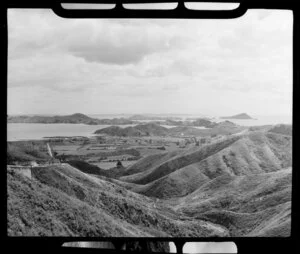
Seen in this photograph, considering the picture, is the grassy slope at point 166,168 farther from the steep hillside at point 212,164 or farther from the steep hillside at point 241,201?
the steep hillside at point 241,201

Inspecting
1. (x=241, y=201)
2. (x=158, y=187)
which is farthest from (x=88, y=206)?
(x=241, y=201)

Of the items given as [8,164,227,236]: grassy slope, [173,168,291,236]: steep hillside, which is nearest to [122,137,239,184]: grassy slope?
[8,164,227,236]: grassy slope

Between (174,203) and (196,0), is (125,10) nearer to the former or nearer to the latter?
(196,0)

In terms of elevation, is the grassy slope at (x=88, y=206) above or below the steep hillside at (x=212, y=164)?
below

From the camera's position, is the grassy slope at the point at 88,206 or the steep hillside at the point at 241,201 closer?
the grassy slope at the point at 88,206

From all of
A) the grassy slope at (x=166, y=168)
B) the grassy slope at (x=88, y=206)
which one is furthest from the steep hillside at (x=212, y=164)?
the grassy slope at (x=88, y=206)

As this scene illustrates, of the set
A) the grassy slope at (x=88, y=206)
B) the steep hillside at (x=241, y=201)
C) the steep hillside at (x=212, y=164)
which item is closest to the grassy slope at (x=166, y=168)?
the steep hillside at (x=212, y=164)

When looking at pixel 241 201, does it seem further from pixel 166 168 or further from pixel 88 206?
pixel 88 206

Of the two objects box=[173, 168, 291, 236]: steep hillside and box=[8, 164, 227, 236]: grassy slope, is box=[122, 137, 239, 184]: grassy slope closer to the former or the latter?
box=[8, 164, 227, 236]: grassy slope

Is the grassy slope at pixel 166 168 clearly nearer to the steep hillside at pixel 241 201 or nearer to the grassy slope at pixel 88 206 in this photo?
the grassy slope at pixel 88 206

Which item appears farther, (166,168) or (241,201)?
(241,201)
